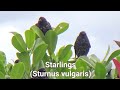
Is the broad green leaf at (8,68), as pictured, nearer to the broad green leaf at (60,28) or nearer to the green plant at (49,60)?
the green plant at (49,60)

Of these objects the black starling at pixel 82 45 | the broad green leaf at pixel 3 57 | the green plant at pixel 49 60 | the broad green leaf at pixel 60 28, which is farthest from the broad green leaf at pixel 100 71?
the broad green leaf at pixel 3 57

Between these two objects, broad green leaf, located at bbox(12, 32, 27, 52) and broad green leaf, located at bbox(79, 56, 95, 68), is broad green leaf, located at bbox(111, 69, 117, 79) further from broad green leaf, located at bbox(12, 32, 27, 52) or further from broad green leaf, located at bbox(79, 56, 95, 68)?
broad green leaf, located at bbox(12, 32, 27, 52)

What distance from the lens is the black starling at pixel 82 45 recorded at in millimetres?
990

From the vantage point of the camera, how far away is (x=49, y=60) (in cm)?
98

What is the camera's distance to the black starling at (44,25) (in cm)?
98

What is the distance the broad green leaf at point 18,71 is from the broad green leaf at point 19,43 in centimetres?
9

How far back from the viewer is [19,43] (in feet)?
3.09

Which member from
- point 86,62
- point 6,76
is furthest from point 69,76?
point 6,76

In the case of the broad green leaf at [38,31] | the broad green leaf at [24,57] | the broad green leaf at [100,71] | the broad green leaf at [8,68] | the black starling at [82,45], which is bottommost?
the broad green leaf at [100,71]

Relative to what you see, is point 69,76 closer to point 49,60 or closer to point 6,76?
point 49,60

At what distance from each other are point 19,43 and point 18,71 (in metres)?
0.11

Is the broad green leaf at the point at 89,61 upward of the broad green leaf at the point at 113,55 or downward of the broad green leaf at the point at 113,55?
downward

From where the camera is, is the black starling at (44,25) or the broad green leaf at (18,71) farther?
the black starling at (44,25)

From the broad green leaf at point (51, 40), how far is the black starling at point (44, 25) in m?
0.03
